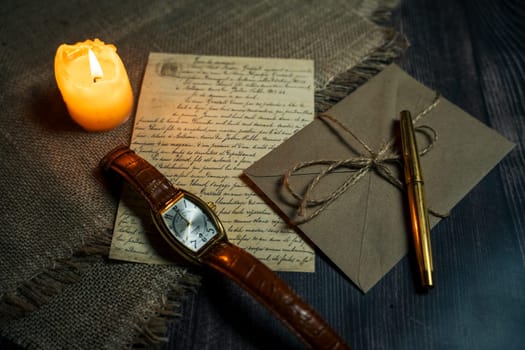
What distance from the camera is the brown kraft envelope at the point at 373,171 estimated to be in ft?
2.18

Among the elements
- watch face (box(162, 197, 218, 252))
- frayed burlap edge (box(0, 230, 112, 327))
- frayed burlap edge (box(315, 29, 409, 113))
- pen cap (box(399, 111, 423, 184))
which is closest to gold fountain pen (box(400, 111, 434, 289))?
pen cap (box(399, 111, 423, 184))

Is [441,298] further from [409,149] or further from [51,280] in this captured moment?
[51,280]

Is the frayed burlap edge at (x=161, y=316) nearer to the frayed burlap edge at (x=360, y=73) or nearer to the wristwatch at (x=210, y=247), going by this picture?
the wristwatch at (x=210, y=247)

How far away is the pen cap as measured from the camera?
69 cm

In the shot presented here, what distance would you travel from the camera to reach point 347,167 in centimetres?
72

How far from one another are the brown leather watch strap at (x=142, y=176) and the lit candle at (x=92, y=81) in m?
0.08

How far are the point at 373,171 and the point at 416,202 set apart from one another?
3.5 inches

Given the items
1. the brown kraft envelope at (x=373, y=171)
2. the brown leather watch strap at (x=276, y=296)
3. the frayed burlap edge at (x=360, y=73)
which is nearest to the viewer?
the brown leather watch strap at (x=276, y=296)

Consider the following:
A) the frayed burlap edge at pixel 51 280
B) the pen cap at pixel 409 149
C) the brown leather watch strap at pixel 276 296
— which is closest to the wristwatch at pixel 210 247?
the brown leather watch strap at pixel 276 296

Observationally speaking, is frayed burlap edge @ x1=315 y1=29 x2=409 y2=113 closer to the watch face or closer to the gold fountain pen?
the gold fountain pen

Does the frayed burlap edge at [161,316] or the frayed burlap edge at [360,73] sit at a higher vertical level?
the frayed burlap edge at [360,73]

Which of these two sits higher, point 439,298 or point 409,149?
point 409,149

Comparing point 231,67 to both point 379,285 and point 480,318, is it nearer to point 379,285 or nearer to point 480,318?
point 379,285

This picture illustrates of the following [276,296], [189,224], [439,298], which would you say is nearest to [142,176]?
[189,224]
